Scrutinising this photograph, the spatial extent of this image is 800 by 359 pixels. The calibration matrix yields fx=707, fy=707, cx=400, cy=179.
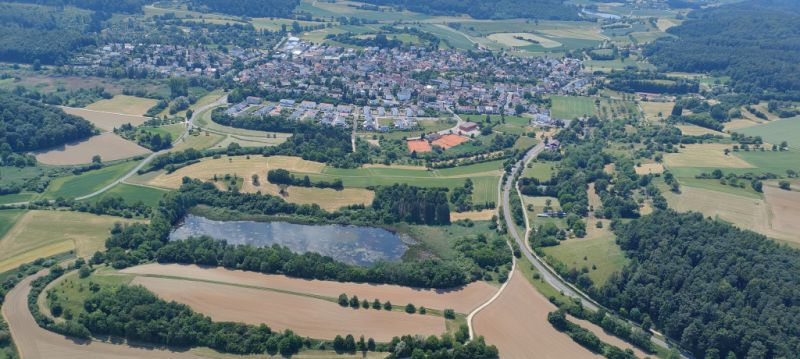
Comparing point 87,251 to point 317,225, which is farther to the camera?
point 317,225

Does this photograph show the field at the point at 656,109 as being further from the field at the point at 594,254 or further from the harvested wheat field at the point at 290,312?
the harvested wheat field at the point at 290,312

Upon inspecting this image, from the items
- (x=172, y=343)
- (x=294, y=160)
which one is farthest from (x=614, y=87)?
(x=172, y=343)

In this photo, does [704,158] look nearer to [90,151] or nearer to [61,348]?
[61,348]

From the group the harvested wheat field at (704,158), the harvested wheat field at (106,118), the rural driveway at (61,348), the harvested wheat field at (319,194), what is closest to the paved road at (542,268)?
the harvested wheat field at (319,194)

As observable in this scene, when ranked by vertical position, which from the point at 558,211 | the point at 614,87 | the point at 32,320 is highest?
the point at 614,87

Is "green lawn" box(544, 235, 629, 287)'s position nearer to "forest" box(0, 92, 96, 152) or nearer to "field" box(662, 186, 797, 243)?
"field" box(662, 186, 797, 243)

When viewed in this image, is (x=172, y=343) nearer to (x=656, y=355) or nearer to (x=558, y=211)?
(x=656, y=355)
